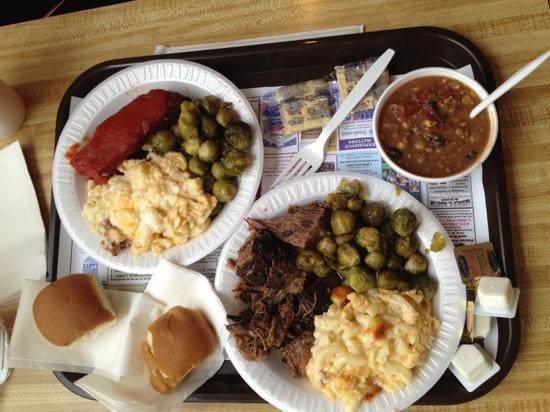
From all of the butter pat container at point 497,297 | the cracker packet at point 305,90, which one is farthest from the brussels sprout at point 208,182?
the butter pat container at point 497,297

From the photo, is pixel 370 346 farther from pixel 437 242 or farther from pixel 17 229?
pixel 17 229

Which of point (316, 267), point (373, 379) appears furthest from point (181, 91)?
point (373, 379)

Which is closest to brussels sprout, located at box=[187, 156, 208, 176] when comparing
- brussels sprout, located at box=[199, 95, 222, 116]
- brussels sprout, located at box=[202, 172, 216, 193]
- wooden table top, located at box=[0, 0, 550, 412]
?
brussels sprout, located at box=[202, 172, 216, 193]

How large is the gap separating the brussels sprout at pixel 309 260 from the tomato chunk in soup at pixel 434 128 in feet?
1.76

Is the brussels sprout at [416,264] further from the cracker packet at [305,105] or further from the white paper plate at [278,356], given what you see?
the cracker packet at [305,105]

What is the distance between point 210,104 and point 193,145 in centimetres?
22

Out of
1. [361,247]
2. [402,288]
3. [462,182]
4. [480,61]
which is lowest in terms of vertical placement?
[402,288]

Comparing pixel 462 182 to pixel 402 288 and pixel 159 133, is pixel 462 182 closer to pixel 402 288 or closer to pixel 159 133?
pixel 402 288

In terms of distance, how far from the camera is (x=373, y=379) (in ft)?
6.41

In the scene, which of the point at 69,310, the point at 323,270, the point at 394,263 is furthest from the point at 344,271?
the point at 69,310

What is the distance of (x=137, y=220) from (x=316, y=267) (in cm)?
86

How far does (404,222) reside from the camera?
6.51 ft

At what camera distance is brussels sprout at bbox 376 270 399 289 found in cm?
202

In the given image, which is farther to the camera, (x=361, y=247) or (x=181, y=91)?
(x=181, y=91)
